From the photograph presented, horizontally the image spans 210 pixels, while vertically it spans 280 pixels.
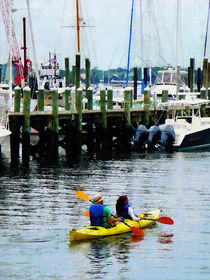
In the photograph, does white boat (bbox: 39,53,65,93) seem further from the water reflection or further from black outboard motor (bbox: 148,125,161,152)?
the water reflection

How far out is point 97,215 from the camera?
2142 cm

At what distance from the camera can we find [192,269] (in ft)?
61.1

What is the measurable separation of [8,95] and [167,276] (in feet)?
78.1

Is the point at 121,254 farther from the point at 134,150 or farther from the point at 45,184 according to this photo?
the point at 134,150

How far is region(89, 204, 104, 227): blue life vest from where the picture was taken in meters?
21.3

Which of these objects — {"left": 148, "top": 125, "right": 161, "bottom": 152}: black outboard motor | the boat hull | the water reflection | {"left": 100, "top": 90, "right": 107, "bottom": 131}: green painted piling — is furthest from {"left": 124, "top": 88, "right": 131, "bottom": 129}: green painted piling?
the water reflection

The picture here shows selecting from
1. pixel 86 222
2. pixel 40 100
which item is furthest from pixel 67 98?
pixel 86 222

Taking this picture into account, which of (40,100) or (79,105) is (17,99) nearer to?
(40,100)

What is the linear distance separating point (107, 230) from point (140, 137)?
2537 centimetres

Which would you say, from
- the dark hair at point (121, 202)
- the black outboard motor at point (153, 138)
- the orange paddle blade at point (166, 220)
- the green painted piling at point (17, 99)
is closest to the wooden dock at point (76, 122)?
the green painted piling at point (17, 99)

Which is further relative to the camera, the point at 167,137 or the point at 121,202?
the point at 167,137

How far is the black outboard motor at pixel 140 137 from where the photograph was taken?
4678cm

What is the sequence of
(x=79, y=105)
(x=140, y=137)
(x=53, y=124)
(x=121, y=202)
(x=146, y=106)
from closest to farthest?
(x=121, y=202), (x=53, y=124), (x=79, y=105), (x=140, y=137), (x=146, y=106)

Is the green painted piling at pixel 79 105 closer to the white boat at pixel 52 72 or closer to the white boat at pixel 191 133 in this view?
the white boat at pixel 191 133
